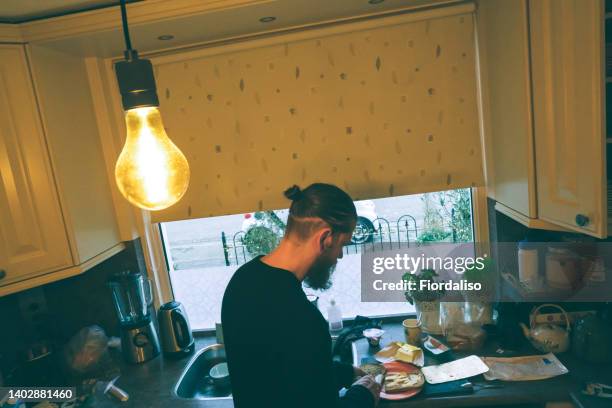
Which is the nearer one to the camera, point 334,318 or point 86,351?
point 86,351

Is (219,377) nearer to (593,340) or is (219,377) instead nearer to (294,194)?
(294,194)

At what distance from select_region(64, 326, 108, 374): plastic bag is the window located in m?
0.46

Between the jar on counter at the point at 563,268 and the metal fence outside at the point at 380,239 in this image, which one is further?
the metal fence outside at the point at 380,239

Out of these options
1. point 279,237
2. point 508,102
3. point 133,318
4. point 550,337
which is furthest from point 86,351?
point 508,102

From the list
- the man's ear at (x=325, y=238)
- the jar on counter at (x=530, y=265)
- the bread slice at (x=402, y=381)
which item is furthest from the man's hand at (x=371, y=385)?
the jar on counter at (x=530, y=265)

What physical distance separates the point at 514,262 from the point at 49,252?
209 cm

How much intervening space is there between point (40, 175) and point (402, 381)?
1684mm

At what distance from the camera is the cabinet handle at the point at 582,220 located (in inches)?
46.6

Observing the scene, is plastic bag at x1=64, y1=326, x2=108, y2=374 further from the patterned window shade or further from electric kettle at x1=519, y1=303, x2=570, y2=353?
electric kettle at x1=519, y1=303, x2=570, y2=353

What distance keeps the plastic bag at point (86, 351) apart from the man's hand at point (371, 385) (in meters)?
1.26

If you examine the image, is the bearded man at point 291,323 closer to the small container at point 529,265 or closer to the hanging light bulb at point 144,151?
the hanging light bulb at point 144,151

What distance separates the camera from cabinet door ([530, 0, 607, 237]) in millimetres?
1096

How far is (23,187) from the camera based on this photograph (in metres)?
1.61

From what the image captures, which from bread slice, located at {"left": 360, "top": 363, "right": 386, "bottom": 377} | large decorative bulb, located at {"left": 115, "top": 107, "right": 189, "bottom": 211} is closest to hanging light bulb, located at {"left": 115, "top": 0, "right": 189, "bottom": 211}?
large decorative bulb, located at {"left": 115, "top": 107, "right": 189, "bottom": 211}
